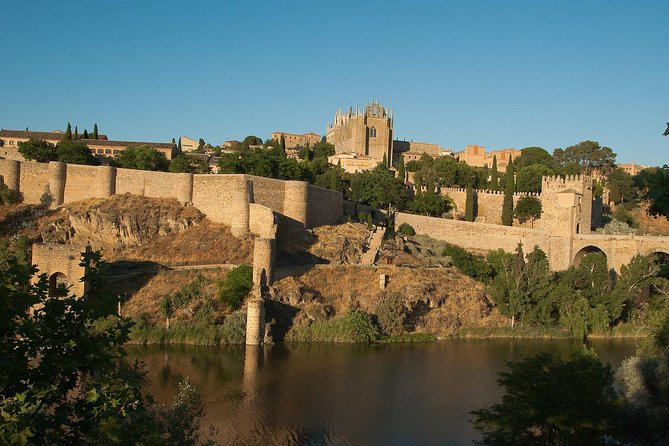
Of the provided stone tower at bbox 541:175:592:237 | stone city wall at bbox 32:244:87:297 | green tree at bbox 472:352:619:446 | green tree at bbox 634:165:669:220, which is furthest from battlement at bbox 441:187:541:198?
green tree at bbox 634:165:669:220

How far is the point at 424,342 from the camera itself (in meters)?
32.3

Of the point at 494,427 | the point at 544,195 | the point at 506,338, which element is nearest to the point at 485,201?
the point at 544,195

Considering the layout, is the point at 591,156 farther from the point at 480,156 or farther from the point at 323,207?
the point at 323,207

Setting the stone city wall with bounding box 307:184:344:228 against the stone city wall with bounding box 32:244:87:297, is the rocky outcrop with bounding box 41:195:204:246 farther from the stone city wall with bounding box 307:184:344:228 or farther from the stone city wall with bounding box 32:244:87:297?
the stone city wall with bounding box 307:184:344:228

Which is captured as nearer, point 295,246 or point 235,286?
point 235,286

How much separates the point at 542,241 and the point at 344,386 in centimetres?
2104

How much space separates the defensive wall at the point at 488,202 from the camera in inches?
2078

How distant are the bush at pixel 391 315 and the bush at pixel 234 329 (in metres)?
6.44

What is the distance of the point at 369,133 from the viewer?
279 feet

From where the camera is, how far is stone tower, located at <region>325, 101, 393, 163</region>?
83125 mm

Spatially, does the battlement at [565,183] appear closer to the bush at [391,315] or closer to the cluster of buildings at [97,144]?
the bush at [391,315]

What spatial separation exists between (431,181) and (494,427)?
43.9 metres

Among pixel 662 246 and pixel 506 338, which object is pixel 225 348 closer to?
pixel 506 338

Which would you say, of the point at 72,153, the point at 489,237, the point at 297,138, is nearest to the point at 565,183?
the point at 489,237
